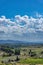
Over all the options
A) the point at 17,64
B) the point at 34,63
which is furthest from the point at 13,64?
the point at 34,63

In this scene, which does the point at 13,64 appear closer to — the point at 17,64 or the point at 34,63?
the point at 17,64

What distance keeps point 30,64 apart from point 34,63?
6.78 meters

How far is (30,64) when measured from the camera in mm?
140375

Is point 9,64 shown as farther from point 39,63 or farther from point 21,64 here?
point 39,63

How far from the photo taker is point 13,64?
14162cm

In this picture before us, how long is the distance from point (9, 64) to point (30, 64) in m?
13.5

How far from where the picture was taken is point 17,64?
142m

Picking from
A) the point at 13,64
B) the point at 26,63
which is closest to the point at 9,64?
the point at 13,64

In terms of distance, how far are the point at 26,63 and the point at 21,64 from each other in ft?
20.7

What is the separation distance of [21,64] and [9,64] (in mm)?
7681

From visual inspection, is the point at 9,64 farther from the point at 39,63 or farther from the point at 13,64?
the point at 39,63

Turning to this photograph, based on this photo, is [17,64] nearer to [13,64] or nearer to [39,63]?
[13,64]

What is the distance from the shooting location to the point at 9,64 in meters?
142

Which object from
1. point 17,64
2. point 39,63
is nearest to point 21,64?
point 17,64
